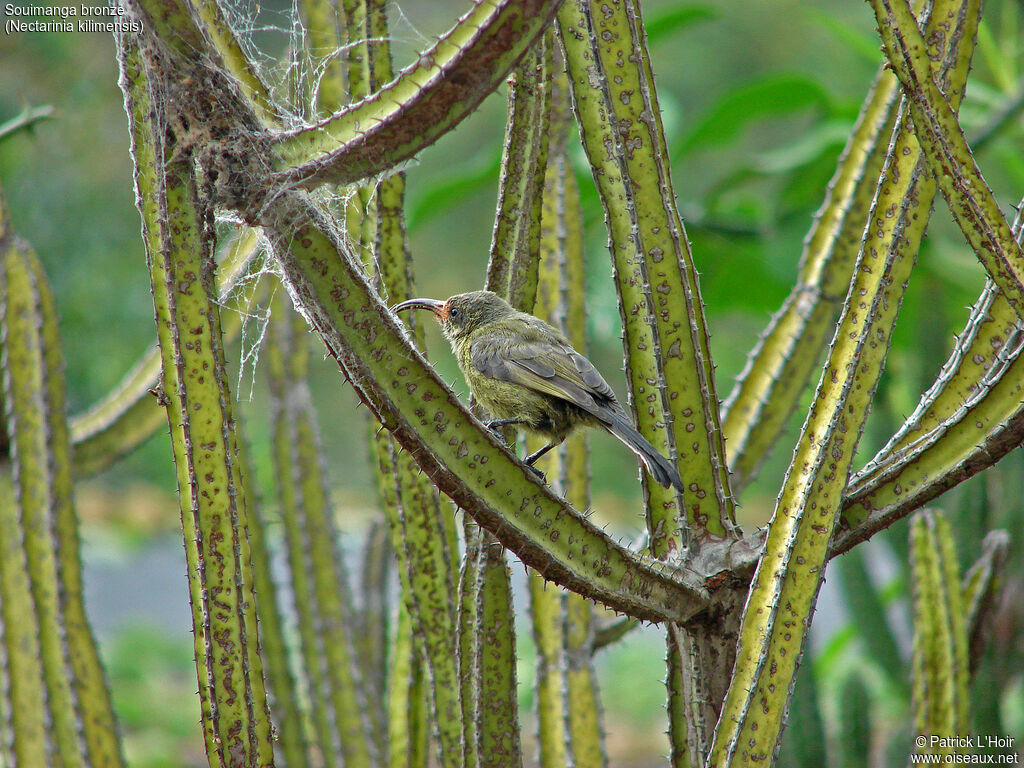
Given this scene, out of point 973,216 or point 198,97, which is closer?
point 198,97

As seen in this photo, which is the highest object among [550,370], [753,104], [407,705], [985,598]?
[753,104]

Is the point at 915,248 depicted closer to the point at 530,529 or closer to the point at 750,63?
the point at 530,529

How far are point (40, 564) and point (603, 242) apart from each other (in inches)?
113

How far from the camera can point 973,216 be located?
1.24 m

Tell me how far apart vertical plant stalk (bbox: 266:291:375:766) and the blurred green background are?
19.3 inches

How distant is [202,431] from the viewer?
1220 millimetres

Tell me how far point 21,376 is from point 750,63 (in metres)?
8.72

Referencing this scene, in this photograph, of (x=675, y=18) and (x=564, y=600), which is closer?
(x=564, y=600)

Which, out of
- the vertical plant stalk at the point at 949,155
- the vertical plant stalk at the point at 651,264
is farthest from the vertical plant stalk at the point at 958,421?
the vertical plant stalk at the point at 651,264

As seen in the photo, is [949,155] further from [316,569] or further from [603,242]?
[603,242]

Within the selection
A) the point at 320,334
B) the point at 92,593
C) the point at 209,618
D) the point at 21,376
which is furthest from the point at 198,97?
the point at 92,593

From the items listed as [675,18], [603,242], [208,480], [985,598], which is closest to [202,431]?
[208,480]

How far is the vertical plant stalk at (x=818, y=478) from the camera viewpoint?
1216 millimetres

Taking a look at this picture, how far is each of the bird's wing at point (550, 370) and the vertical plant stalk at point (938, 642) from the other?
0.87 metres
